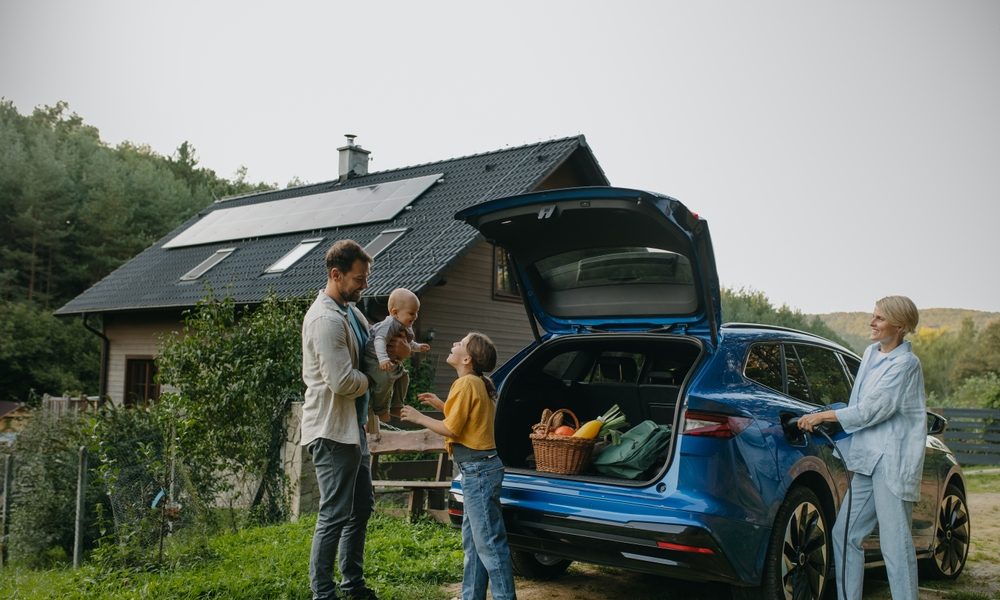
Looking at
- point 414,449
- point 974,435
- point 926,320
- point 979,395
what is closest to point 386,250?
point 414,449

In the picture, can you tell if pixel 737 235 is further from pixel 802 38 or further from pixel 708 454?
pixel 708 454

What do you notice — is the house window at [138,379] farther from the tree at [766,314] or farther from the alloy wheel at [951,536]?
the tree at [766,314]

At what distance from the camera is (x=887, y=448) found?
169 inches

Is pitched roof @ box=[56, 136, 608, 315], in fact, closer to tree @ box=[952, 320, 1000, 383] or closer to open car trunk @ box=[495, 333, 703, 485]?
open car trunk @ box=[495, 333, 703, 485]

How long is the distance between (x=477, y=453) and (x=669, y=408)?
1.50 m

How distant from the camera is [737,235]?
1228 inches

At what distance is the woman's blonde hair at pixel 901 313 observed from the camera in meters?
4.32

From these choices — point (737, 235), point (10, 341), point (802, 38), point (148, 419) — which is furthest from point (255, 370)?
point (737, 235)

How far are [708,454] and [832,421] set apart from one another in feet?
3.18

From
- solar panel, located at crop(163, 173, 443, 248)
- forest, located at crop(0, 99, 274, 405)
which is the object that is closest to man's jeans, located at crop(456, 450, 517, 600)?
solar panel, located at crop(163, 173, 443, 248)

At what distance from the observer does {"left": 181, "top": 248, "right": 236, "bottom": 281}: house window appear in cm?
1872

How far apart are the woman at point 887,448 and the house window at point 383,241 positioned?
1145cm

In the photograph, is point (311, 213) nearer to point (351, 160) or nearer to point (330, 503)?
point (351, 160)

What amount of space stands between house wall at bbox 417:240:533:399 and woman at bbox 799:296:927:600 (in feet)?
32.6
